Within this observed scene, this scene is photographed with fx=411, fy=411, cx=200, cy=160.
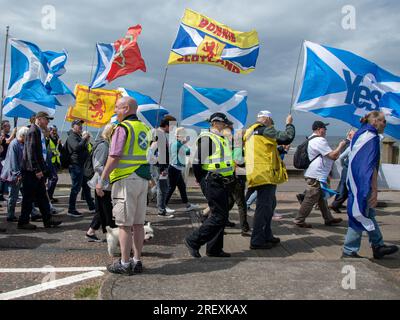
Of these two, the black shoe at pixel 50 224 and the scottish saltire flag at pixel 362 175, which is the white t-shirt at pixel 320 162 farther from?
the black shoe at pixel 50 224

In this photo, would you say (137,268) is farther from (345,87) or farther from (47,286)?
(345,87)

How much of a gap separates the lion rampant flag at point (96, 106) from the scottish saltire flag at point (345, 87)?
27.7ft

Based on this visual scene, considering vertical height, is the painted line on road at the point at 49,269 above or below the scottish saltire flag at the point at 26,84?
below

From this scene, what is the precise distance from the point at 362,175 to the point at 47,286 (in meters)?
3.64

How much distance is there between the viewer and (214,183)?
4.98m

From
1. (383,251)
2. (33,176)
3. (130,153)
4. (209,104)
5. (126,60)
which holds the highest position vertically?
(126,60)

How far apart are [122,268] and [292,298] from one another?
5.68ft

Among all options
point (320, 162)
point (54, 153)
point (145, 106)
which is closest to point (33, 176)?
point (54, 153)

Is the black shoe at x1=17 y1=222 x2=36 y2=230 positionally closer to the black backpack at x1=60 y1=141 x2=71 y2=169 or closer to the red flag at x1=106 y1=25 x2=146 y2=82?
the black backpack at x1=60 y1=141 x2=71 y2=169

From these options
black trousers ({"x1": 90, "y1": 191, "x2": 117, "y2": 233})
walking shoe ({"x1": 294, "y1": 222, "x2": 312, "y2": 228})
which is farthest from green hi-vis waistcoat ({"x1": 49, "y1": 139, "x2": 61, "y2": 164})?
walking shoe ({"x1": 294, "y1": 222, "x2": 312, "y2": 228})

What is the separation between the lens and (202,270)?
14.2 ft

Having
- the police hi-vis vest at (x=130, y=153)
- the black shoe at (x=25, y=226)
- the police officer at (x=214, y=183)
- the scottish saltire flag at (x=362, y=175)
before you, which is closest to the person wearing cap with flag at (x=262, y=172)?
the police officer at (x=214, y=183)

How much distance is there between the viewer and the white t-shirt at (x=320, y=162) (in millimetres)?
6914

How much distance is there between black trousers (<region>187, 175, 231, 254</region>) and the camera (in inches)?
193
